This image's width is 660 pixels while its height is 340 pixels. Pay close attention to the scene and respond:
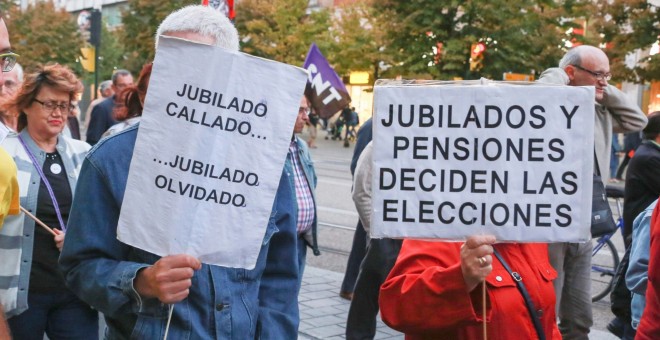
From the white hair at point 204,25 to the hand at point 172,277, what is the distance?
68 centimetres

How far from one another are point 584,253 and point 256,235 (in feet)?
10.7

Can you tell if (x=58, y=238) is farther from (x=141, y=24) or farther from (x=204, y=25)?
(x=141, y=24)

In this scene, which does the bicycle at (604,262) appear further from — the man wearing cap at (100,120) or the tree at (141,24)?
the tree at (141,24)

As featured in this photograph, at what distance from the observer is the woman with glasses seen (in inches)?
151

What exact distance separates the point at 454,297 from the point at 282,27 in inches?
1533

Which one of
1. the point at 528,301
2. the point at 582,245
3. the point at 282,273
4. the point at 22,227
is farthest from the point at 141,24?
the point at 528,301

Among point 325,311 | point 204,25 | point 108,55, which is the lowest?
point 325,311

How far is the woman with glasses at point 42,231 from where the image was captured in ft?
12.6

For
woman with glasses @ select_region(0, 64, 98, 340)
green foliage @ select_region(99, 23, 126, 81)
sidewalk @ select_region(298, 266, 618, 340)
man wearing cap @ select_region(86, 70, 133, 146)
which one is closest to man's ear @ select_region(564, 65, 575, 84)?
sidewalk @ select_region(298, 266, 618, 340)

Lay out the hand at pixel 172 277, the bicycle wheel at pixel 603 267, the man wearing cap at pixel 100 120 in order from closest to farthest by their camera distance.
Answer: the hand at pixel 172 277 < the bicycle wheel at pixel 603 267 < the man wearing cap at pixel 100 120

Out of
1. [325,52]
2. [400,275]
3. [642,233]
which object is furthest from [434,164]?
[325,52]

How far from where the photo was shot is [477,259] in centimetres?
256

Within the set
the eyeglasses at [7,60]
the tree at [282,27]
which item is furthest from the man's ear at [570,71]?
the tree at [282,27]

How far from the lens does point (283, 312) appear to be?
2.91 meters
